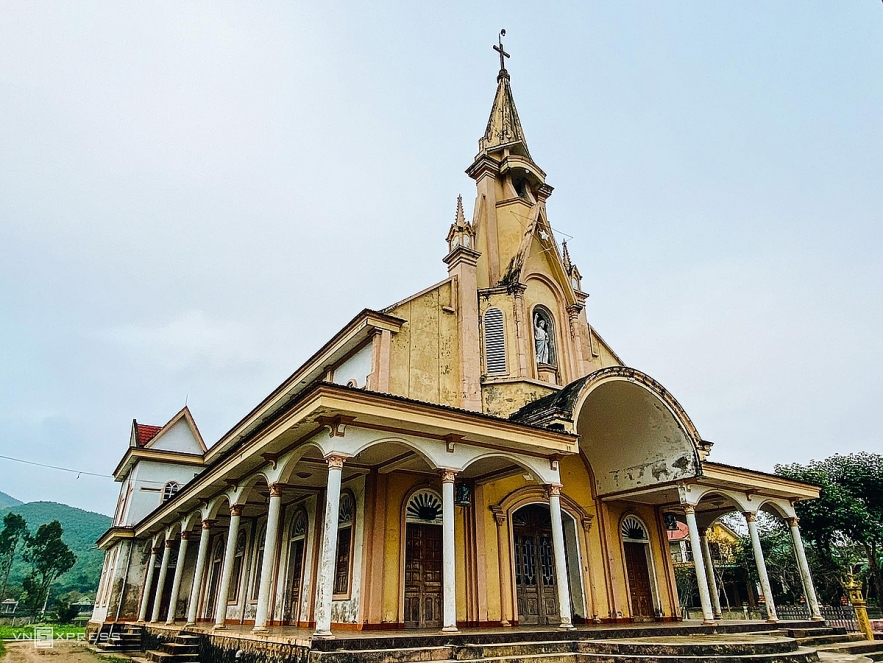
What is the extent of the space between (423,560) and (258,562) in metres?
8.04

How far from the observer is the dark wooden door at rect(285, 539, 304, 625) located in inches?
590

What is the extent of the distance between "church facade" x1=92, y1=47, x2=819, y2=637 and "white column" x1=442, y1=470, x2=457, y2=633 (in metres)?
0.03

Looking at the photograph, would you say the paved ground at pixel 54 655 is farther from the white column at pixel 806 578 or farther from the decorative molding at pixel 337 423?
the white column at pixel 806 578

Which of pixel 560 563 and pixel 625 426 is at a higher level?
pixel 625 426

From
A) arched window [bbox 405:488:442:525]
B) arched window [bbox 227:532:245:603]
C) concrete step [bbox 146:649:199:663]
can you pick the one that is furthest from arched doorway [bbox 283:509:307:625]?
arched window [bbox 227:532:245:603]

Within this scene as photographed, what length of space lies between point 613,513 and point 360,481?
25.8 ft

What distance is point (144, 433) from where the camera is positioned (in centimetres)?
2917

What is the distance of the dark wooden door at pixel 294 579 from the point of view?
14977 mm

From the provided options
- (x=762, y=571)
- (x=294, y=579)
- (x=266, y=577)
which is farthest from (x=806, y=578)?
(x=266, y=577)

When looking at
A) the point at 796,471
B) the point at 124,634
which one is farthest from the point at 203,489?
the point at 796,471

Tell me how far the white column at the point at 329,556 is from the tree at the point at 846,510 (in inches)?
985

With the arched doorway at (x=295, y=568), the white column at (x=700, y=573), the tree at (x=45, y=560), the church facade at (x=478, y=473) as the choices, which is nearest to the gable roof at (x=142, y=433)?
the church facade at (x=478, y=473)

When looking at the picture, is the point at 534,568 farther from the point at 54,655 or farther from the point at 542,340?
the point at 54,655

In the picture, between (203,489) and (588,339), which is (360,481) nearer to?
(203,489)
